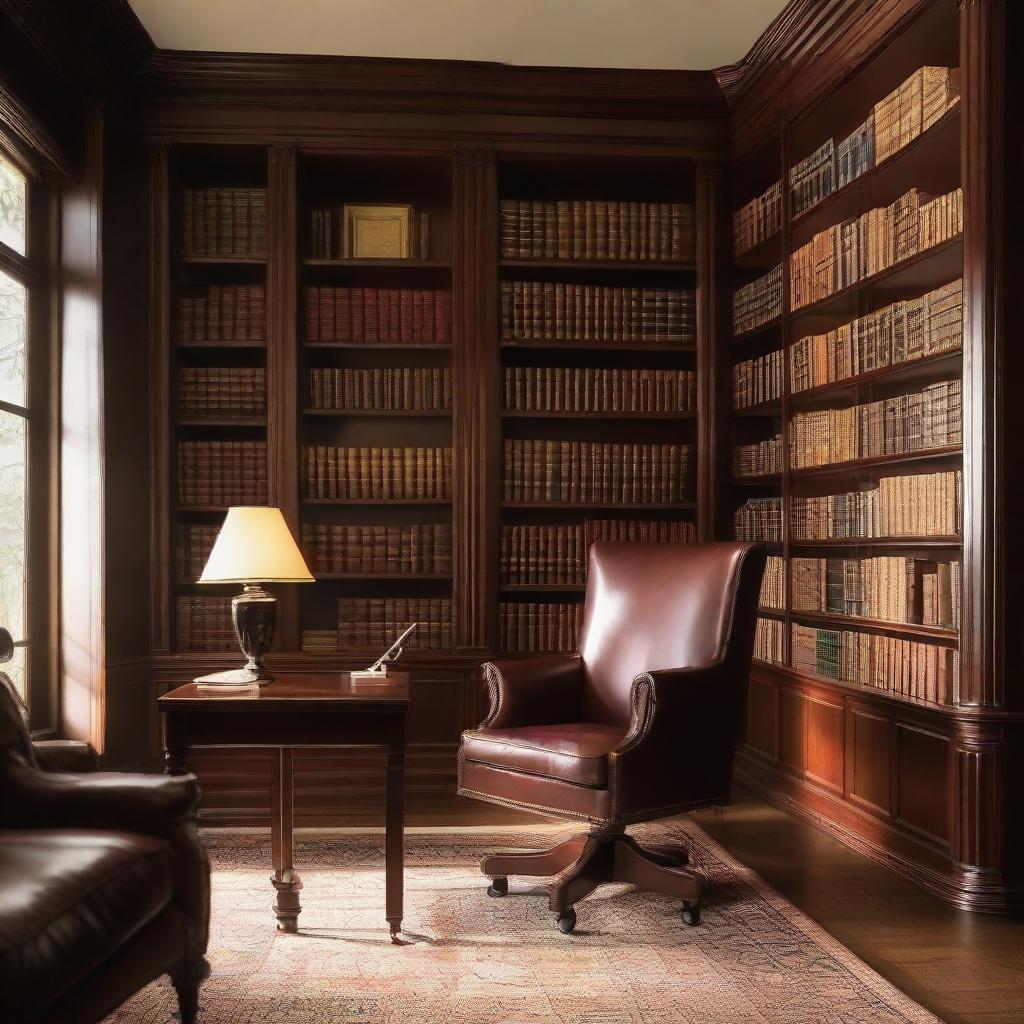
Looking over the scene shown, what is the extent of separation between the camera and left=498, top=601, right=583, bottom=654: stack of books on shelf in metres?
5.05

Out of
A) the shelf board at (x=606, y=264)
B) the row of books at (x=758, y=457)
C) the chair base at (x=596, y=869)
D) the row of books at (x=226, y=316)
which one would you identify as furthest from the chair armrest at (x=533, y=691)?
the row of books at (x=226, y=316)

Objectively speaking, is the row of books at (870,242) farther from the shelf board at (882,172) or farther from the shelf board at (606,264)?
the shelf board at (606,264)

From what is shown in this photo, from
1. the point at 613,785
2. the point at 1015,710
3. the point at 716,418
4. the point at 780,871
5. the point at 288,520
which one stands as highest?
the point at 716,418

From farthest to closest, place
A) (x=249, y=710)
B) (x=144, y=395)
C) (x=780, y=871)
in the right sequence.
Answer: (x=144, y=395), (x=780, y=871), (x=249, y=710)

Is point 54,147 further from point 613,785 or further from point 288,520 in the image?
point 613,785

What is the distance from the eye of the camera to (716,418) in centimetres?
510

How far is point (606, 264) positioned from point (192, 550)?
229 cm

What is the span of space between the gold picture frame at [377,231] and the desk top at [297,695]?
2.45m

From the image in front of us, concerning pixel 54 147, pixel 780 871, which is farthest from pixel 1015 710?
pixel 54 147

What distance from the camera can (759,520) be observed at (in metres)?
4.90

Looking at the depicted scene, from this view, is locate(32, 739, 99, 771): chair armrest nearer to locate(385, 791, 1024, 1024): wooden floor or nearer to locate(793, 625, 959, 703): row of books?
locate(385, 791, 1024, 1024): wooden floor

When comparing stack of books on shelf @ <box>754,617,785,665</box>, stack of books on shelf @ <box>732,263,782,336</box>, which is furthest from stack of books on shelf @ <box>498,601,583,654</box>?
stack of books on shelf @ <box>732,263,782,336</box>

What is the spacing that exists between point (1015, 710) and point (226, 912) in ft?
7.85

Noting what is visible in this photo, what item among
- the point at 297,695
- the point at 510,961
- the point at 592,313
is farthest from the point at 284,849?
the point at 592,313
